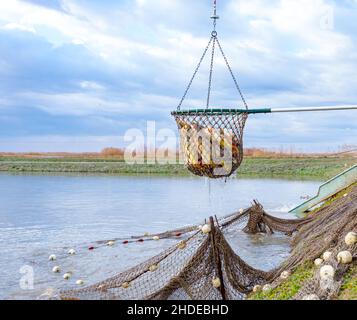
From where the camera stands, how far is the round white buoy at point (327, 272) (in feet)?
13.5

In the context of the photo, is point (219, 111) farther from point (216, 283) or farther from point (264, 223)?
point (264, 223)

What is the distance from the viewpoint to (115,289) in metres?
5.78

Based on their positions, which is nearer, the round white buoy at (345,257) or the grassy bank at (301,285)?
the grassy bank at (301,285)

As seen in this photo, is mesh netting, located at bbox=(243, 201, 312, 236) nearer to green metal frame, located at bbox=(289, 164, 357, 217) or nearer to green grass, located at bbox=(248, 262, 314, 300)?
green metal frame, located at bbox=(289, 164, 357, 217)

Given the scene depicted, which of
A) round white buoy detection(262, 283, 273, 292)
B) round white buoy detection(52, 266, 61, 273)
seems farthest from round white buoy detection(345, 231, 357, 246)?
round white buoy detection(52, 266, 61, 273)

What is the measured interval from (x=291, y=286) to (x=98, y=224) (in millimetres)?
8260

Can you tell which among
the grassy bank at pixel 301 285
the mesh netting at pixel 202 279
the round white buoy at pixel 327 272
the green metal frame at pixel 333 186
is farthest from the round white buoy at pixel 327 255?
the green metal frame at pixel 333 186

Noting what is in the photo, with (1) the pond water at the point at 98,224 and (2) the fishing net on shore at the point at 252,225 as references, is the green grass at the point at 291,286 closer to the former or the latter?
(1) the pond water at the point at 98,224

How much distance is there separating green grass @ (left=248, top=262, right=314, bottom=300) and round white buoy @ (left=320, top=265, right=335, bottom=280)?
13.7 inches

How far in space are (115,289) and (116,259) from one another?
106 inches

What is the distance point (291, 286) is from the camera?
4.68m

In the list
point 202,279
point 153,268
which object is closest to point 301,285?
point 202,279

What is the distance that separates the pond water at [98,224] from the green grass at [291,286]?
1698 mm
